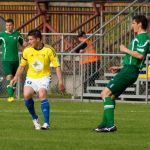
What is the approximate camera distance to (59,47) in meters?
32.3

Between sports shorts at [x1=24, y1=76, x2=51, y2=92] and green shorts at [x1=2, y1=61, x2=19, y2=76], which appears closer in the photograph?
sports shorts at [x1=24, y1=76, x2=51, y2=92]

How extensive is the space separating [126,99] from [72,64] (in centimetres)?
186

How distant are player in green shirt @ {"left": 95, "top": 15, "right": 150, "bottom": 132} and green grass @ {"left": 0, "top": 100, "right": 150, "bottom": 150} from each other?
1.04ft

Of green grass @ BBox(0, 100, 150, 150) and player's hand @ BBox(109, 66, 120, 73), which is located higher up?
player's hand @ BBox(109, 66, 120, 73)

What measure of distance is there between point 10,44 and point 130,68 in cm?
969

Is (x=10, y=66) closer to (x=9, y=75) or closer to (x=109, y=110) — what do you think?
(x=9, y=75)

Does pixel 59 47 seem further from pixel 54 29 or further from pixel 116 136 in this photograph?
pixel 116 136

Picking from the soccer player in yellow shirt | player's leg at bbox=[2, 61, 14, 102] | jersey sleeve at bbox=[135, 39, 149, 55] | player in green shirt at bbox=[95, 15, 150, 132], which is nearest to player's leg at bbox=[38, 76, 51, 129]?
the soccer player in yellow shirt

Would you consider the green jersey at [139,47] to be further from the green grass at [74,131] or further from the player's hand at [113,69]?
the player's hand at [113,69]

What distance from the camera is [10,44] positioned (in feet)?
84.0

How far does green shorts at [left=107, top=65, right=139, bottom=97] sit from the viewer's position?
16.3m

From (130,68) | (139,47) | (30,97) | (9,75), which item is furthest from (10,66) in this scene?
(139,47)

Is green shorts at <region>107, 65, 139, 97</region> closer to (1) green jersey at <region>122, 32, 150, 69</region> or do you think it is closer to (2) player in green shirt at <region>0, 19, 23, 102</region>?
(1) green jersey at <region>122, 32, 150, 69</region>

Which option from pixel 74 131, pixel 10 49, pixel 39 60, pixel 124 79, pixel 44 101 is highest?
pixel 10 49
